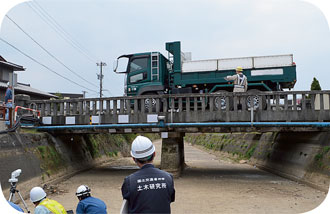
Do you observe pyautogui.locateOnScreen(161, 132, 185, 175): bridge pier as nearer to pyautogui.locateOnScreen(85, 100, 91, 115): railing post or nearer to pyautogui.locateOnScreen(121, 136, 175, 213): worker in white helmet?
pyautogui.locateOnScreen(85, 100, 91, 115): railing post

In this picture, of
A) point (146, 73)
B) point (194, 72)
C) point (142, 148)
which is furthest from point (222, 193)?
point (142, 148)

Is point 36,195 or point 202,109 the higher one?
point 202,109

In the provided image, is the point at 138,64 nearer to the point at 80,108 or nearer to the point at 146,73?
the point at 146,73

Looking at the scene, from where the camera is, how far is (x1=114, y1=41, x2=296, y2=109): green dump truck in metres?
13.3

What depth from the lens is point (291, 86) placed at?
13656 millimetres

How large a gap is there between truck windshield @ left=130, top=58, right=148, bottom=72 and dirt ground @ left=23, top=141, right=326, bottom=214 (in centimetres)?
580

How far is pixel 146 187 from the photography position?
2701 millimetres

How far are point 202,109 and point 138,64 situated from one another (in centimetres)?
469

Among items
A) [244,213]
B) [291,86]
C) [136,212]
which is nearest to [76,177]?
[244,213]

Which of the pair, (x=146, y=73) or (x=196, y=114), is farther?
(x=146, y=73)

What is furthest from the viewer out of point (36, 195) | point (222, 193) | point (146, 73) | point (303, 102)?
point (146, 73)

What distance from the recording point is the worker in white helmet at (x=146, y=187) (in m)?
2.68

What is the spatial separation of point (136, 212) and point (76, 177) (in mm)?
12561

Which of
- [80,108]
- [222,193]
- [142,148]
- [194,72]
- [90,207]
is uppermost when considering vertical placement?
[194,72]
